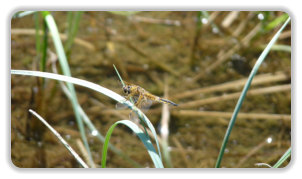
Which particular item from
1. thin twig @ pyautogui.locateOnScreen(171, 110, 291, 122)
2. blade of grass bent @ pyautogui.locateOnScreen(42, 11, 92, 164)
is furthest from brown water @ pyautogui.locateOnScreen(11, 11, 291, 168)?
blade of grass bent @ pyautogui.locateOnScreen(42, 11, 92, 164)

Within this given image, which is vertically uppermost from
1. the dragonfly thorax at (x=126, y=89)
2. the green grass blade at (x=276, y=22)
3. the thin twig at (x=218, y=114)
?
the green grass blade at (x=276, y=22)

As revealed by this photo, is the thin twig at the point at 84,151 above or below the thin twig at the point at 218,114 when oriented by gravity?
below

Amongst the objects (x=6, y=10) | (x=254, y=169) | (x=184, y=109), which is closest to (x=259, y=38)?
(x=184, y=109)

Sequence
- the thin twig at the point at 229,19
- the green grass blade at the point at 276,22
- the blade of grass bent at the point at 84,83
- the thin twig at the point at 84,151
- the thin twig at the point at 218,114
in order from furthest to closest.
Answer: the thin twig at the point at 229,19
the thin twig at the point at 218,114
the green grass blade at the point at 276,22
the thin twig at the point at 84,151
the blade of grass bent at the point at 84,83

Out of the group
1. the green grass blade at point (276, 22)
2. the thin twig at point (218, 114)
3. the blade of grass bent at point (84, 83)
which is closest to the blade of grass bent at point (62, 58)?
the blade of grass bent at point (84, 83)

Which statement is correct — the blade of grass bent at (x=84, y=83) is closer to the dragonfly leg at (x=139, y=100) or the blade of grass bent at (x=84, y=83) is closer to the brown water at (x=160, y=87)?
the dragonfly leg at (x=139, y=100)

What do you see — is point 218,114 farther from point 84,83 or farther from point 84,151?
point 84,83

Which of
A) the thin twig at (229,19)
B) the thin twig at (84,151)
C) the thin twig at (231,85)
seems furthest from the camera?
the thin twig at (229,19)

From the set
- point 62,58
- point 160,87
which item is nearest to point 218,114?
point 160,87
